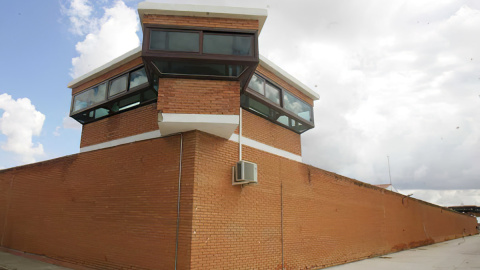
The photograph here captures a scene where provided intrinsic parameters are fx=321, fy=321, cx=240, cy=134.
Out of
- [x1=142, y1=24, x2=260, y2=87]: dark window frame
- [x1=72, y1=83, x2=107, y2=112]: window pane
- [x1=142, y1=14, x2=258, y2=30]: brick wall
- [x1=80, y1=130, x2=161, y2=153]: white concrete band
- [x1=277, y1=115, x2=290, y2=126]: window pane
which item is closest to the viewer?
[x1=142, y1=24, x2=260, y2=87]: dark window frame

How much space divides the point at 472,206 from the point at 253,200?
195 ft

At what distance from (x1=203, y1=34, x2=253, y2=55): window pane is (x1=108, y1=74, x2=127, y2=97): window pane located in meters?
3.48

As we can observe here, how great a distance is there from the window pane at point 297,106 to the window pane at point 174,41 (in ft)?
13.6

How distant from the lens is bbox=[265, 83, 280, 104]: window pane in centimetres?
970

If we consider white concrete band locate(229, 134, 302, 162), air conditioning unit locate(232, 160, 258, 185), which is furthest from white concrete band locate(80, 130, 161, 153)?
air conditioning unit locate(232, 160, 258, 185)

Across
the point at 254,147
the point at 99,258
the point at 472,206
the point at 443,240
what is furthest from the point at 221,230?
the point at 472,206

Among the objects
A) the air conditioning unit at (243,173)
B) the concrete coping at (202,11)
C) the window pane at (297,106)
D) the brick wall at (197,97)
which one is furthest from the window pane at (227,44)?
the window pane at (297,106)

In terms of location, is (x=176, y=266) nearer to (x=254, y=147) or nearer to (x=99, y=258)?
(x=99, y=258)

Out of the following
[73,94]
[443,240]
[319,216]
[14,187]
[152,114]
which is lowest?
[443,240]

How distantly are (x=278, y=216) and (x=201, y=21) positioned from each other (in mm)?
5741

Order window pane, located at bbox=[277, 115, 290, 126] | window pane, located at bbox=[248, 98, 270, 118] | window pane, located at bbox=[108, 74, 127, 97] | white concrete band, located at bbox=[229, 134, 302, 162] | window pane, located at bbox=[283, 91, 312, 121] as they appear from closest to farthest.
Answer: white concrete band, located at bbox=[229, 134, 302, 162], window pane, located at bbox=[248, 98, 270, 118], window pane, located at bbox=[108, 74, 127, 97], window pane, located at bbox=[277, 115, 290, 126], window pane, located at bbox=[283, 91, 312, 121]

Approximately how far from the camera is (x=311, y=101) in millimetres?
12133

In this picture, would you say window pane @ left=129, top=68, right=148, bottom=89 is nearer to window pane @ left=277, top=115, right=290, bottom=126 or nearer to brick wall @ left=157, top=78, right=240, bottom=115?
brick wall @ left=157, top=78, right=240, bottom=115

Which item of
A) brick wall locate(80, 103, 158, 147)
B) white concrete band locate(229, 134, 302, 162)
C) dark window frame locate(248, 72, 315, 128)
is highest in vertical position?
dark window frame locate(248, 72, 315, 128)
